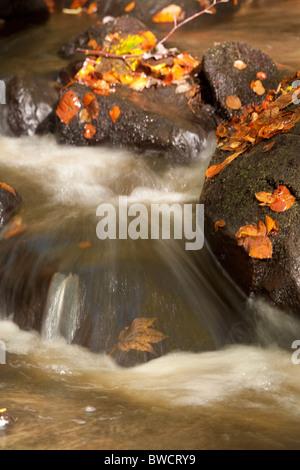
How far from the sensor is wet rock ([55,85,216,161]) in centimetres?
614

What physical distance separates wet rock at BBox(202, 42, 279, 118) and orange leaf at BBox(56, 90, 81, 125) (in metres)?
1.44

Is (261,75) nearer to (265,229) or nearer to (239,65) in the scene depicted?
(239,65)

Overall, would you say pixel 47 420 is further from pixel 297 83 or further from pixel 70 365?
pixel 297 83

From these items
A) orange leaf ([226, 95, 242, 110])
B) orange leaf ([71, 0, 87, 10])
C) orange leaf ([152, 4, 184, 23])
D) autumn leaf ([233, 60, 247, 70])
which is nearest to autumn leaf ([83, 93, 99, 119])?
orange leaf ([226, 95, 242, 110])

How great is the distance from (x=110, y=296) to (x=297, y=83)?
8.93 feet

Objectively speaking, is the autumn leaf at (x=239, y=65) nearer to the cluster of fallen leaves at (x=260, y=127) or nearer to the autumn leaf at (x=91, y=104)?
the cluster of fallen leaves at (x=260, y=127)

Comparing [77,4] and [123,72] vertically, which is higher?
[77,4]

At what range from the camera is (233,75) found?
6.42 m

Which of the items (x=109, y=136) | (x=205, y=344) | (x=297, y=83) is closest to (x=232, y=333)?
(x=205, y=344)

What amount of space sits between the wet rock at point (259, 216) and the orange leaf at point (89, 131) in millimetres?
2118

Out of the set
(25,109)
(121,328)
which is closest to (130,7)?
(25,109)

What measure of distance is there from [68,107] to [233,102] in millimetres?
1823

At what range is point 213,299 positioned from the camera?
183 inches

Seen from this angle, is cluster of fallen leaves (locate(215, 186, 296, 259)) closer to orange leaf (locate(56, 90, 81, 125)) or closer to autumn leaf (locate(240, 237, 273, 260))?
autumn leaf (locate(240, 237, 273, 260))
